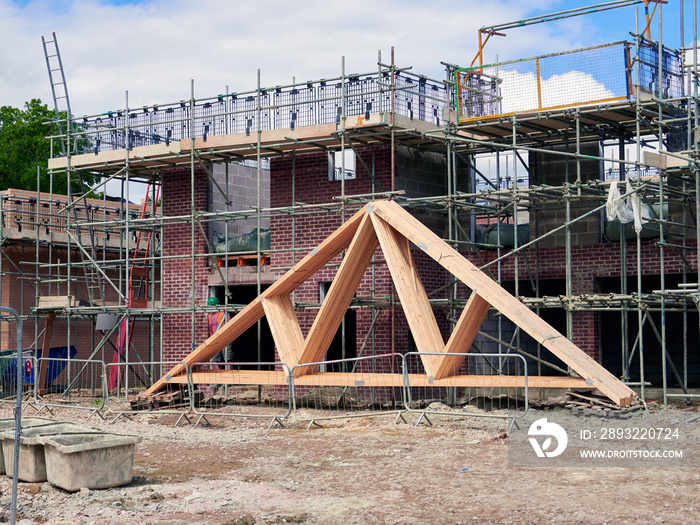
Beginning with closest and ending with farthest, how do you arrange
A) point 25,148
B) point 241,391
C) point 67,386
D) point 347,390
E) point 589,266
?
point 347,390 < point 589,266 < point 241,391 < point 67,386 < point 25,148

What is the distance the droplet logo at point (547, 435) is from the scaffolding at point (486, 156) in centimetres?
270

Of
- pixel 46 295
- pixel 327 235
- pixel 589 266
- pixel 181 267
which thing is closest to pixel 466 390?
pixel 589 266

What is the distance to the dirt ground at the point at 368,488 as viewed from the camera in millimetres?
8945

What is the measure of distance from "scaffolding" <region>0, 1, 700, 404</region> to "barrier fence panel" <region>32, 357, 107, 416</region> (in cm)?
150

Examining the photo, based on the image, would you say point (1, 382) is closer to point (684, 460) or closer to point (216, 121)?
point (216, 121)

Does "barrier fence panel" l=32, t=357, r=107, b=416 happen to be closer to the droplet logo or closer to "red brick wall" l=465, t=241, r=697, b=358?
the droplet logo

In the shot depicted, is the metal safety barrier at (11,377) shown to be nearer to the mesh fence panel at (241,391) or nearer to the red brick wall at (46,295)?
the red brick wall at (46,295)

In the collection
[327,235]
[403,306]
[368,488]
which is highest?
[327,235]

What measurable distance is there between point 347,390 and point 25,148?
24.4 m

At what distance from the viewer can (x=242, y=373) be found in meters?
18.6

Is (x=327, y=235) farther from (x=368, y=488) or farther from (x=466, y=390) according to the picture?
(x=368, y=488)

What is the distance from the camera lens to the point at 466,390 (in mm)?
18453

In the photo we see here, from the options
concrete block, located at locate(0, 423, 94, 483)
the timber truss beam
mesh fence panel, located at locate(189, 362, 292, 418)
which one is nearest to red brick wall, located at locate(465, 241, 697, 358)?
the timber truss beam


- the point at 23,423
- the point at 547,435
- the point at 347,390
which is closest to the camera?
the point at 23,423
